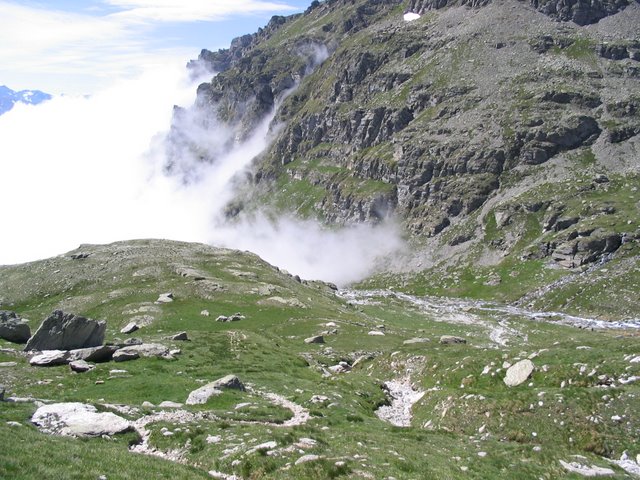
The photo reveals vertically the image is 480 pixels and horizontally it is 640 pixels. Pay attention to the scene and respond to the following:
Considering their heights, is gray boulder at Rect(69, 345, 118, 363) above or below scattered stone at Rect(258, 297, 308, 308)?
below

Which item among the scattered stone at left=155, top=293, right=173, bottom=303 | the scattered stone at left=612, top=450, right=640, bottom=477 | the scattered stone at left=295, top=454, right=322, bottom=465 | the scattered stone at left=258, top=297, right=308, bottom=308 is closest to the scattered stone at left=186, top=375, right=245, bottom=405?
the scattered stone at left=295, top=454, right=322, bottom=465

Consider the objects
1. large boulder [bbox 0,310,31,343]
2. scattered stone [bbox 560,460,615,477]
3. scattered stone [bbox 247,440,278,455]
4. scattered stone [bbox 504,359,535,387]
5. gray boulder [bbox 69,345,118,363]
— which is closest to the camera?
scattered stone [bbox 560,460,615,477]

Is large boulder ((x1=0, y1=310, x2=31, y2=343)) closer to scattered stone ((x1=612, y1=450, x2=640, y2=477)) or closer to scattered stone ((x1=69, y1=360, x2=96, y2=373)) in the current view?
scattered stone ((x1=69, y1=360, x2=96, y2=373))

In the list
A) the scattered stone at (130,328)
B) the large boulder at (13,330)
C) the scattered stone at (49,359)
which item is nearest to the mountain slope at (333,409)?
the scattered stone at (130,328)

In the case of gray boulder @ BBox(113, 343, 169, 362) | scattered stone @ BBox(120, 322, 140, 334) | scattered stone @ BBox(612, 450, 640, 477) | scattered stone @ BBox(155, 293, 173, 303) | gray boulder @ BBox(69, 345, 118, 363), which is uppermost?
scattered stone @ BBox(155, 293, 173, 303)

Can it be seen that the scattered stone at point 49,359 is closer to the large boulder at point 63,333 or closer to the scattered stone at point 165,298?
the large boulder at point 63,333

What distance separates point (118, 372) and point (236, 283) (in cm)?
6619

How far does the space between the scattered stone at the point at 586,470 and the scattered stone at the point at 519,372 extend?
13.3 meters

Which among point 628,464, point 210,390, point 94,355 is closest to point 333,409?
point 210,390

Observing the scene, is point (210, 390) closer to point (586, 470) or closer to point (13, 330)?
point (586, 470)

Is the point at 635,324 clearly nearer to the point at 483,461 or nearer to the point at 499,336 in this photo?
the point at 499,336

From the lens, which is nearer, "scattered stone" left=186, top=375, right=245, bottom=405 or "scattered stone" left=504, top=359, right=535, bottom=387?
"scattered stone" left=186, top=375, right=245, bottom=405

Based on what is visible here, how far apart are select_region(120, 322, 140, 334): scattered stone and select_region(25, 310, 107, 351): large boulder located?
63.6 feet

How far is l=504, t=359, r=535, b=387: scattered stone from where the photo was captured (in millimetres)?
37062
